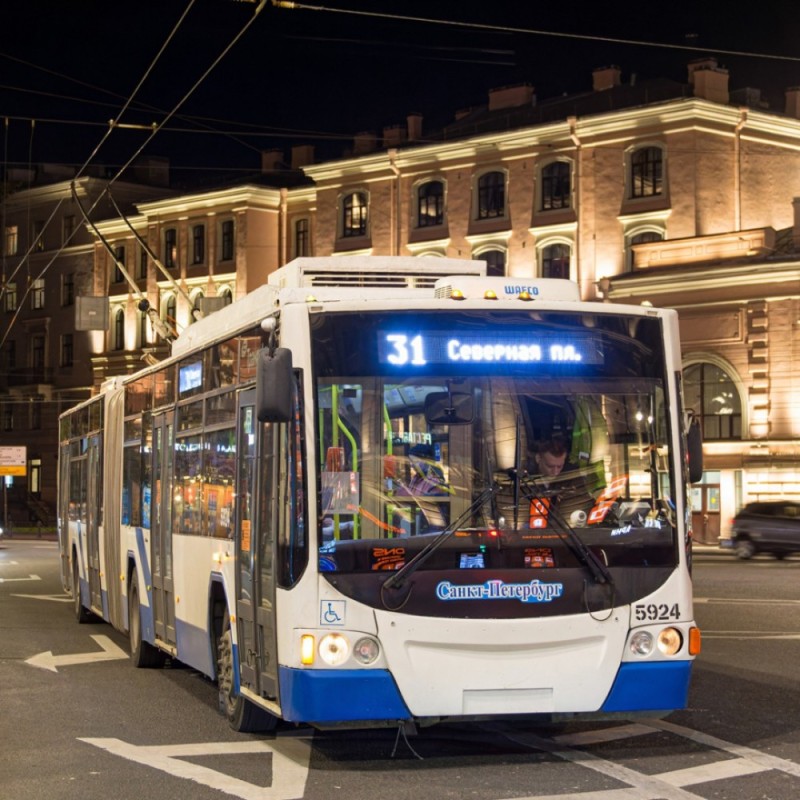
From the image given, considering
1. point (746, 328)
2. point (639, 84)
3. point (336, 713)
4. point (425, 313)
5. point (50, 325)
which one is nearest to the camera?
point (336, 713)

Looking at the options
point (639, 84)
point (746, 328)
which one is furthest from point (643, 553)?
point (639, 84)

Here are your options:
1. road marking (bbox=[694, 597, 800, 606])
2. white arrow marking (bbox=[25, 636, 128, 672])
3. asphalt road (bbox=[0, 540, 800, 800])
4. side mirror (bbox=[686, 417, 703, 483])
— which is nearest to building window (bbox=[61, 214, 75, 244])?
road marking (bbox=[694, 597, 800, 606])

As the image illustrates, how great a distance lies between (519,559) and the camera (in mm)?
9586

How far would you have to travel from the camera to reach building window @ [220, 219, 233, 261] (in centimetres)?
7044

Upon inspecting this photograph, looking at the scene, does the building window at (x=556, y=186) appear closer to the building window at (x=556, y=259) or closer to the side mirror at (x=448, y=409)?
→ the building window at (x=556, y=259)

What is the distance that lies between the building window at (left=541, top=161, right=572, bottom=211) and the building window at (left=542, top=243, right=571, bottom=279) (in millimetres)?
1411

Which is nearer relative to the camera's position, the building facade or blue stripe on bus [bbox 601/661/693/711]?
blue stripe on bus [bbox 601/661/693/711]

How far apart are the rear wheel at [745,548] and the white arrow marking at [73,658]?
26030mm

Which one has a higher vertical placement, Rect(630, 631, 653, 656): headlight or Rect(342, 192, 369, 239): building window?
Rect(342, 192, 369, 239): building window

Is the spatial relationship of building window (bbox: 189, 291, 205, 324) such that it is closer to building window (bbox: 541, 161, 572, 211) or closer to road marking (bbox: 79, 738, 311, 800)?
road marking (bbox: 79, 738, 311, 800)

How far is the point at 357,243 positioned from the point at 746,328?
20093 mm

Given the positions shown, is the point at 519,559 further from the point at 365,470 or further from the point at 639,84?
the point at 639,84

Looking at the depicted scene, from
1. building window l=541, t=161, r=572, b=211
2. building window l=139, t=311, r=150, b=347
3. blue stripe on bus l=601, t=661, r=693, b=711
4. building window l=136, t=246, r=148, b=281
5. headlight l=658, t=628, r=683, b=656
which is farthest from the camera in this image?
building window l=139, t=311, r=150, b=347

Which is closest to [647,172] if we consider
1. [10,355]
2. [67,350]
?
[67,350]
